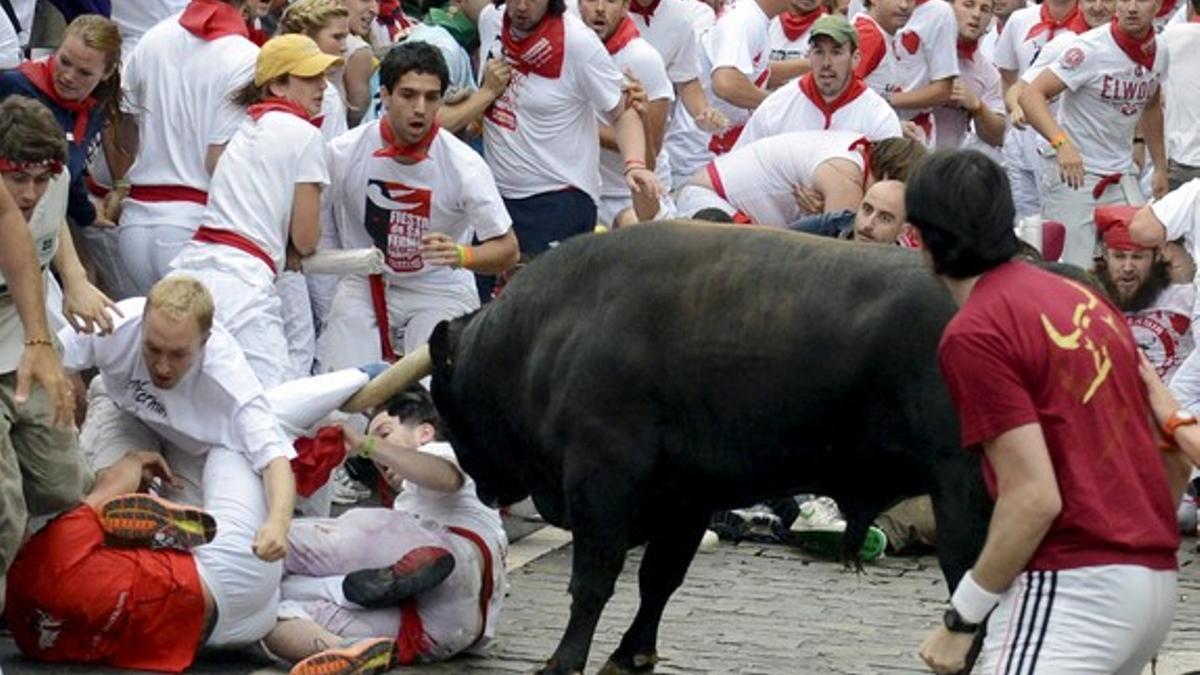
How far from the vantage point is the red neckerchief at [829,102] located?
12414 millimetres

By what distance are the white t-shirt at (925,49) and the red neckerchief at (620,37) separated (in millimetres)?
2436

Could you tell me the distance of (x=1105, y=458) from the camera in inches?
212

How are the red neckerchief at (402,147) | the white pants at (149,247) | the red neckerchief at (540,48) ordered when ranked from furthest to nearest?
the red neckerchief at (540,48) → the red neckerchief at (402,147) → the white pants at (149,247)

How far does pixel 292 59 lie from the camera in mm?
10211

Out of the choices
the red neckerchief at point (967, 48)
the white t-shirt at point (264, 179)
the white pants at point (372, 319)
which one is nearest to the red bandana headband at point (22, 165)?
the white t-shirt at point (264, 179)

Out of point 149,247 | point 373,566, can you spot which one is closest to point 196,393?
point 373,566

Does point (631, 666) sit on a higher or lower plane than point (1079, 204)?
higher

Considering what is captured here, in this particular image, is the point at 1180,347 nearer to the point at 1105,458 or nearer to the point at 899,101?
the point at 899,101

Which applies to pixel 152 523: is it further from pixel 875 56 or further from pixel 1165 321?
pixel 875 56

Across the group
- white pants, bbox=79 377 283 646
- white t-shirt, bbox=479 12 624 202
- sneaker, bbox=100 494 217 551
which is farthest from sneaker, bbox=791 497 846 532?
sneaker, bbox=100 494 217 551

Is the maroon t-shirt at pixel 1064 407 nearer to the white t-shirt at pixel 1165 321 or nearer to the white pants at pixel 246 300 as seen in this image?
the white pants at pixel 246 300

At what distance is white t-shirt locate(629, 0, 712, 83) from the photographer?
13.5 m

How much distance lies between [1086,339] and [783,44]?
30.4 ft

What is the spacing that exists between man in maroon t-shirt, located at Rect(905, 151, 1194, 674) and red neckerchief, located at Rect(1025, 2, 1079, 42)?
34.1ft
